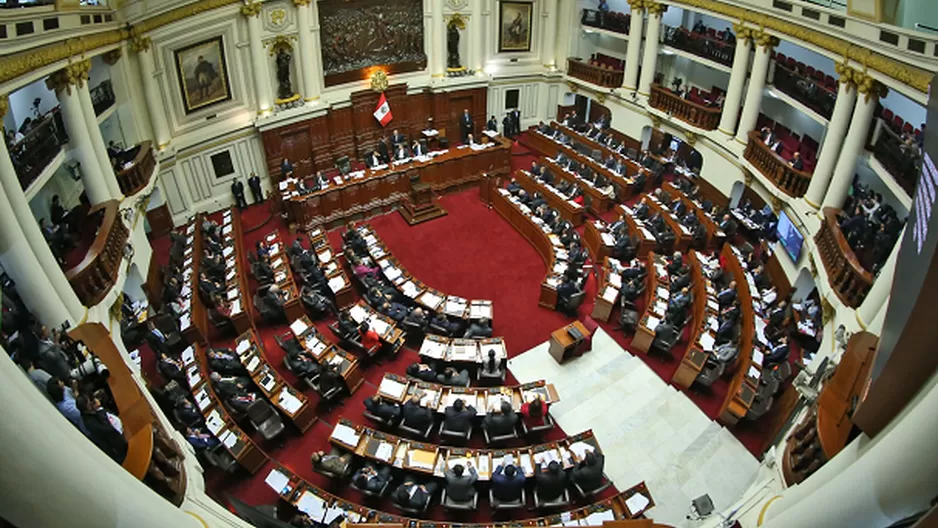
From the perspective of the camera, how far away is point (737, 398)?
11312 millimetres

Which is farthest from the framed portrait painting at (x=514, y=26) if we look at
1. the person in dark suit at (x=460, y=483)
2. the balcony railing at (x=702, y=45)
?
the person in dark suit at (x=460, y=483)

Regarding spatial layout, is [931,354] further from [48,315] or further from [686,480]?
[48,315]

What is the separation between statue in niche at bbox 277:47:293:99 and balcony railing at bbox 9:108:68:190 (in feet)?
26.4

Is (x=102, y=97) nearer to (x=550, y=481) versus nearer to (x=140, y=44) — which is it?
(x=140, y=44)

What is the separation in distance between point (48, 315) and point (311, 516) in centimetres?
532

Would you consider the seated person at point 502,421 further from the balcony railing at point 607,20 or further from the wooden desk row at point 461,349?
the balcony railing at point 607,20

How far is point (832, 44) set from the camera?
13.1 meters

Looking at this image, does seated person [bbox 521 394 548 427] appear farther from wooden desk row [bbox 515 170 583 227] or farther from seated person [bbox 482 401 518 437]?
wooden desk row [bbox 515 170 583 227]

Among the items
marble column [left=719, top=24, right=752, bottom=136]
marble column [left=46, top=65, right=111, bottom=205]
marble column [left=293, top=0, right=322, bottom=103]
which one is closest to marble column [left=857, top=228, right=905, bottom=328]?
marble column [left=719, top=24, right=752, bottom=136]

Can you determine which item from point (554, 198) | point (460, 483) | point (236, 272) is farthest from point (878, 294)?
point (236, 272)

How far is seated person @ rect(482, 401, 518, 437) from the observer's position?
10977 millimetres

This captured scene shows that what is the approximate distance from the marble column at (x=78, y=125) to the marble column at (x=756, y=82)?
17462 mm

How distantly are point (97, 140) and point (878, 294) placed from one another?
1640 cm

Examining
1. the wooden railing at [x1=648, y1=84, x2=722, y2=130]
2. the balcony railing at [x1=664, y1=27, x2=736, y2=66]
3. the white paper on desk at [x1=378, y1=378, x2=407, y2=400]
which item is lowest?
the white paper on desk at [x1=378, y1=378, x2=407, y2=400]
